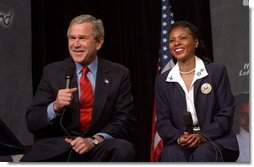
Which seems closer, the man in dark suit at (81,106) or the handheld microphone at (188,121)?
the handheld microphone at (188,121)

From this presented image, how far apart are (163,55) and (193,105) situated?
42cm

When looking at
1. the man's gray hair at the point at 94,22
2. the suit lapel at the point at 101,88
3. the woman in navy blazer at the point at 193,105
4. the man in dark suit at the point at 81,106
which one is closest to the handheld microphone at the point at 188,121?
the woman in navy blazer at the point at 193,105

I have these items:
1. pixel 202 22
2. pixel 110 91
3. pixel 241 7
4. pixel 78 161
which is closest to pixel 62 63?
pixel 110 91

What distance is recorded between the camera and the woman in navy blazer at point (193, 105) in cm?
404

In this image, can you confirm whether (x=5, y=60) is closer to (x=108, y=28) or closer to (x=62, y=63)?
(x=62, y=63)

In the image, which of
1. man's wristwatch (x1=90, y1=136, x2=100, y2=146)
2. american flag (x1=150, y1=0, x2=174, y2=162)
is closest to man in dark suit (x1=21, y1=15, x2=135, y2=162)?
man's wristwatch (x1=90, y1=136, x2=100, y2=146)

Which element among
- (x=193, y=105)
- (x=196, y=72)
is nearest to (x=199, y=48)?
(x=196, y=72)

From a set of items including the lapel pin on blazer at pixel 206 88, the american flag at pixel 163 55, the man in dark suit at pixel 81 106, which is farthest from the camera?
the american flag at pixel 163 55

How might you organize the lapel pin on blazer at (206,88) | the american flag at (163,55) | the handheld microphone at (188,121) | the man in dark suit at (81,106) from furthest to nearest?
the american flag at (163,55) < the lapel pin on blazer at (206,88) < the man in dark suit at (81,106) < the handheld microphone at (188,121)

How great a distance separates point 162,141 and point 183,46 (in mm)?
652

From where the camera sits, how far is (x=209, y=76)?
13.8 feet

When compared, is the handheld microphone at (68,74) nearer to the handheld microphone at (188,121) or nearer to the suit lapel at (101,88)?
the suit lapel at (101,88)

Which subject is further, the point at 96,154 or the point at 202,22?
the point at 202,22

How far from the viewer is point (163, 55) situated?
4352 millimetres
